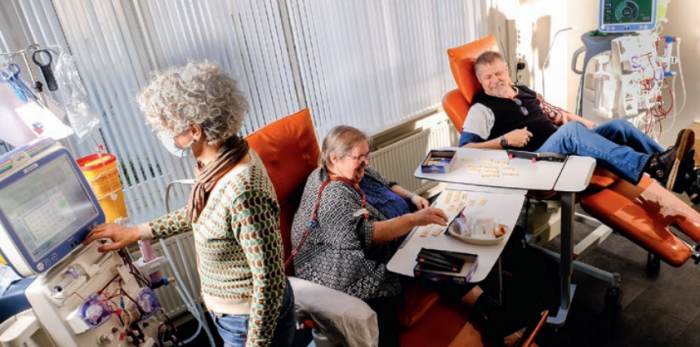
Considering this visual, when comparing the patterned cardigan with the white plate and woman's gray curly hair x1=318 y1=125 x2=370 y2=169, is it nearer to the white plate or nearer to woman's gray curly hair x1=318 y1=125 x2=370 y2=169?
woman's gray curly hair x1=318 y1=125 x2=370 y2=169

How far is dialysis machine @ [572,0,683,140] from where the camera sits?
2939mm

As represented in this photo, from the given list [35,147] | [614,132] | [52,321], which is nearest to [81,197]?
[35,147]

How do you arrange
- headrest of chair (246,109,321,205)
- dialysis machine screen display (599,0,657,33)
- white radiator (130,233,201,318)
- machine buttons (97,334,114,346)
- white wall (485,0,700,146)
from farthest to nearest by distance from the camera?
white wall (485,0,700,146) → dialysis machine screen display (599,0,657,33) → white radiator (130,233,201,318) → headrest of chair (246,109,321,205) → machine buttons (97,334,114,346)

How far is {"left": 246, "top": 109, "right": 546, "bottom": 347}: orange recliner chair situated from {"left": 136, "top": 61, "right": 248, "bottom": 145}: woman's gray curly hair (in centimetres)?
67

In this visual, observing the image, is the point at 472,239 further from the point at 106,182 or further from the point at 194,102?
the point at 106,182

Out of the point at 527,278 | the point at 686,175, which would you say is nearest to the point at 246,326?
the point at 527,278

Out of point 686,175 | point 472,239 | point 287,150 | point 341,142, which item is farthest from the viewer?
point 686,175

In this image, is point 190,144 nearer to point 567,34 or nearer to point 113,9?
point 113,9

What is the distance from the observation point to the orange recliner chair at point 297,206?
162 cm

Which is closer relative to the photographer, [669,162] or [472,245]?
[472,245]

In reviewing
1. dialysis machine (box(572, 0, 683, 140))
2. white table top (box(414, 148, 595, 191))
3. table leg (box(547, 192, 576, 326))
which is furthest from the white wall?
table leg (box(547, 192, 576, 326))

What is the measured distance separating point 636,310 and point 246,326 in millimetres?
1883

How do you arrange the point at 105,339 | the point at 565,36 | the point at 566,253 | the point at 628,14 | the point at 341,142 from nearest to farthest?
the point at 105,339, the point at 341,142, the point at 566,253, the point at 628,14, the point at 565,36

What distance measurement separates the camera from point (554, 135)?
2447mm
